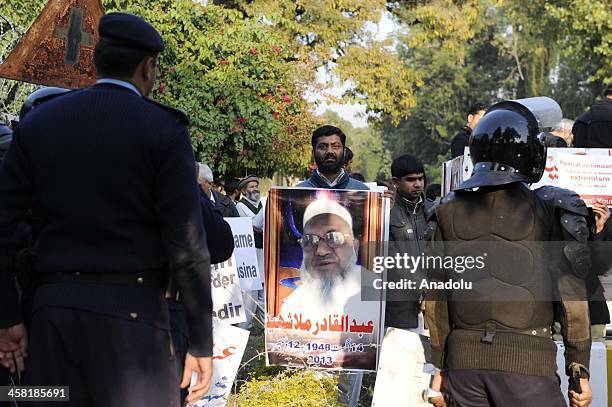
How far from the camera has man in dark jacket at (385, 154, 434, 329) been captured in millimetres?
6500

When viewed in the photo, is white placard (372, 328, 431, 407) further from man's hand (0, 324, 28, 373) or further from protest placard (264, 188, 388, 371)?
man's hand (0, 324, 28, 373)

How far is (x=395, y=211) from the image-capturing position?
680cm

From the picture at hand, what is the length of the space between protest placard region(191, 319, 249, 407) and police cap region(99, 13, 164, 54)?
9.45 feet

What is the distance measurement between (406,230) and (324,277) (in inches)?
31.9

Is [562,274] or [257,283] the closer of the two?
[562,274]

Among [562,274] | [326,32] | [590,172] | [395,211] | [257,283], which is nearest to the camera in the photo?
[562,274]

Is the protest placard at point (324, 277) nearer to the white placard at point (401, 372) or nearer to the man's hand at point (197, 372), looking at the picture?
the white placard at point (401, 372)

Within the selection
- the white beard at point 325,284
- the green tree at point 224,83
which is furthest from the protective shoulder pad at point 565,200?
the green tree at point 224,83

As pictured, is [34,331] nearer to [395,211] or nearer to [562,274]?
[562,274]

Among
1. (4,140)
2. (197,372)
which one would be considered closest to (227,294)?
(4,140)

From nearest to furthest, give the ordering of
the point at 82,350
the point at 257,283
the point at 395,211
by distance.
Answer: the point at 82,350 < the point at 395,211 < the point at 257,283

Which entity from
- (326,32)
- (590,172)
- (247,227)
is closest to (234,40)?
(326,32)

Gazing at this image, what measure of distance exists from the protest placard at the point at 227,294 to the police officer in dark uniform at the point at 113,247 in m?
3.37

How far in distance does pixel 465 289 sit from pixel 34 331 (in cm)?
173
